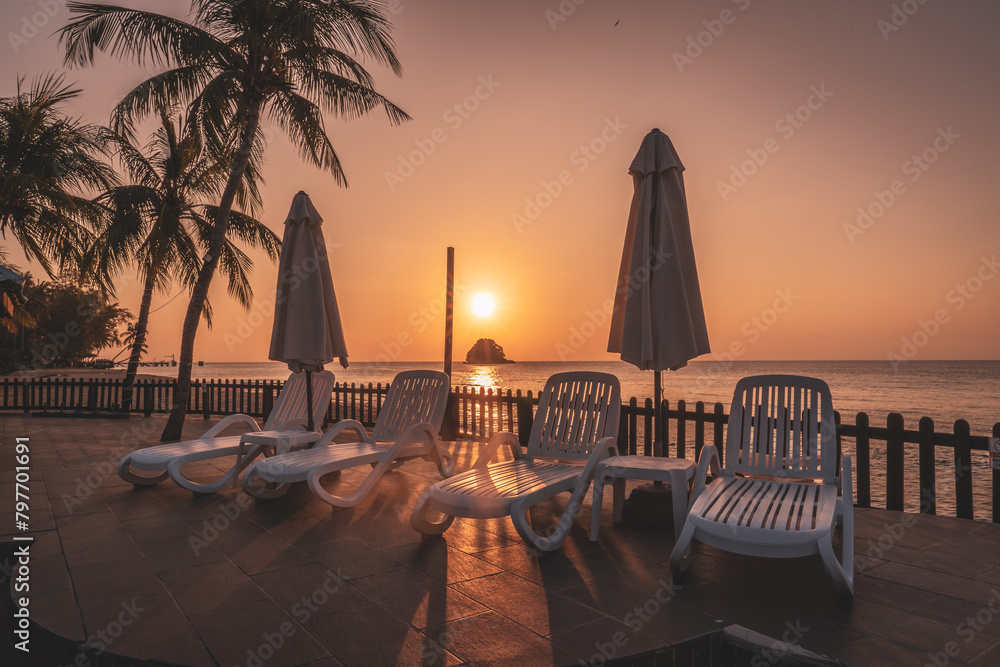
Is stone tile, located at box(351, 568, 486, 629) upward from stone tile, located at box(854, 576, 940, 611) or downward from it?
downward

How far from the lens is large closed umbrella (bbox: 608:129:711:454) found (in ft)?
14.2

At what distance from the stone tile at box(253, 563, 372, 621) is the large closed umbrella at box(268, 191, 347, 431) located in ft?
9.66

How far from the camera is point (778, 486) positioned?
144 inches

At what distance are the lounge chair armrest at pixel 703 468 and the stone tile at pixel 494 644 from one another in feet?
4.42

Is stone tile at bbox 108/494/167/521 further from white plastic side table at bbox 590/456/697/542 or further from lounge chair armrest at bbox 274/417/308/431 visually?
white plastic side table at bbox 590/456/697/542

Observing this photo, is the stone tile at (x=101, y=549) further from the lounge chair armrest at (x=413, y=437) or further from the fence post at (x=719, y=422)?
the fence post at (x=719, y=422)

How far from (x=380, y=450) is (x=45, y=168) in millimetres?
12260

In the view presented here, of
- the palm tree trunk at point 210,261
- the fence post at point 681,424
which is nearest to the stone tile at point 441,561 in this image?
the fence post at point 681,424

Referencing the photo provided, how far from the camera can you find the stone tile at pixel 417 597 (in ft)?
8.61

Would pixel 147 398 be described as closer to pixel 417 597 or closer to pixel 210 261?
pixel 210 261

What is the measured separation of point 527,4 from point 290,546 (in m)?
7.30

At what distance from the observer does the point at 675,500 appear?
376 centimetres

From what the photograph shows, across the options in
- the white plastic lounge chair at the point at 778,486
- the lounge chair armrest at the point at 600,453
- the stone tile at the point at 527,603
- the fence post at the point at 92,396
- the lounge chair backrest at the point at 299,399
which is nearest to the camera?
the stone tile at the point at 527,603

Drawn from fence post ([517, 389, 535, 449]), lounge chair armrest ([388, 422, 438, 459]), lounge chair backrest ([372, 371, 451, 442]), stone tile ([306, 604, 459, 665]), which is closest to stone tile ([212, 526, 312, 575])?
stone tile ([306, 604, 459, 665])
